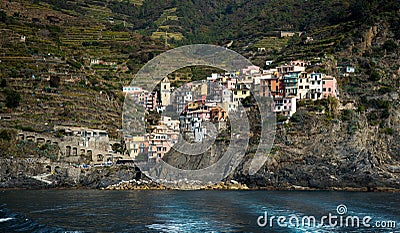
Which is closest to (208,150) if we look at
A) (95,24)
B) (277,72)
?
(277,72)

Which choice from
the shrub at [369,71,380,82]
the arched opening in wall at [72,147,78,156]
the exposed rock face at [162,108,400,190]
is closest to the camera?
the exposed rock face at [162,108,400,190]

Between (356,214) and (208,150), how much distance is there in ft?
82.5

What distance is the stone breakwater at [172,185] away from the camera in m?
52.5

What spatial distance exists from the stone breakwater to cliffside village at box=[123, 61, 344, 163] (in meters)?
5.03

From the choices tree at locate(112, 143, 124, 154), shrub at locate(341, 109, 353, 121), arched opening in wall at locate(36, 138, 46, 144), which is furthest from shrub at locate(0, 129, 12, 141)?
shrub at locate(341, 109, 353, 121)

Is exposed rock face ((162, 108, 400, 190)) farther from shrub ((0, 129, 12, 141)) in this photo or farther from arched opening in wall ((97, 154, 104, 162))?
shrub ((0, 129, 12, 141))

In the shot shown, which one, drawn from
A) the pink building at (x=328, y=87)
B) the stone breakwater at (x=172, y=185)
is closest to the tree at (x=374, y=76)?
the pink building at (x=328, y=87)

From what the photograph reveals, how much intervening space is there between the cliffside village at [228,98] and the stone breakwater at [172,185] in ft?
16.5

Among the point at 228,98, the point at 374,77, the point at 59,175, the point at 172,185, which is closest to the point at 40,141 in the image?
the point at 59,175

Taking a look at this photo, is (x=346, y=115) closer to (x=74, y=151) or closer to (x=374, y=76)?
(x=374, y=76)

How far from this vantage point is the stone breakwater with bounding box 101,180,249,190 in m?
52.5

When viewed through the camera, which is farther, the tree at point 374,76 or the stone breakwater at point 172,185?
the tree at point 374,76

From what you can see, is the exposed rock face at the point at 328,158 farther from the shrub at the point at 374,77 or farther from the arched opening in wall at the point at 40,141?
the arched opening in wall at the point at 40,141

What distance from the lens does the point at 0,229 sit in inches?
1058
